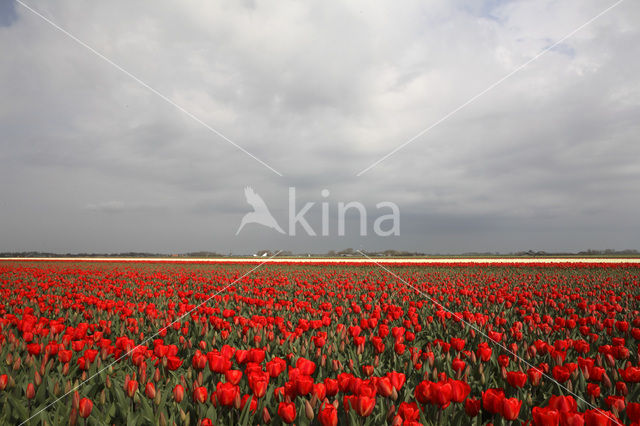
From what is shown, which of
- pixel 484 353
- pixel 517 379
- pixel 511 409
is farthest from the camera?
pixel 484 353

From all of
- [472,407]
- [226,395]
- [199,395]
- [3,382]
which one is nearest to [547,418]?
[472,407]

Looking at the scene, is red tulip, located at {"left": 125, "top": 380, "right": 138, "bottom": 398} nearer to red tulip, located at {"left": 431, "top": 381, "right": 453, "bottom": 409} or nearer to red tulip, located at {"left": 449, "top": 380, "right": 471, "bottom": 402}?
red tulip, located at {"left": 431, "top": 381, "right": 453, "bottom": 409}

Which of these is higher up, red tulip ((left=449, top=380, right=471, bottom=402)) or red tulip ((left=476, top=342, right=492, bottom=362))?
red tulip ((left=449, top=380, right=471, bottom=402))

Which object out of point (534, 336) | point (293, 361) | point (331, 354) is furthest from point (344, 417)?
point (534, 336)

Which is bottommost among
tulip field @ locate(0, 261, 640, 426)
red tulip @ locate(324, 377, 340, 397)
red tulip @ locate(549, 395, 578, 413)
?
tulip field @ locate(0, 261, 640, 426)

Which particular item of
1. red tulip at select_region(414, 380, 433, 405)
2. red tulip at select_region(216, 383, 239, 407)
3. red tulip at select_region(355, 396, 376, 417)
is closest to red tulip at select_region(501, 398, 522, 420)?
red tulip at select_region(414, 380, 433, 405)

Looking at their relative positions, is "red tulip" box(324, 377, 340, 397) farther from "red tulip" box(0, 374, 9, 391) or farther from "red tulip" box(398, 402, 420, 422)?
"red tulip" box(0, 374, 9, 391)

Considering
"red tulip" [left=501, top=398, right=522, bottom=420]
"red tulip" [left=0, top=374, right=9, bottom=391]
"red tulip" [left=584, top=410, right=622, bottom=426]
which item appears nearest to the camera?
"red tulip" [left=584, top=410, right=622, bottom=426]

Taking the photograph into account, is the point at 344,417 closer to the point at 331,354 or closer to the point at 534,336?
the point at 331,354

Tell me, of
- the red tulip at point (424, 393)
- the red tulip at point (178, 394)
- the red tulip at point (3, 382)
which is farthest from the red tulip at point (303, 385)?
the red tulip at point (3, 382)

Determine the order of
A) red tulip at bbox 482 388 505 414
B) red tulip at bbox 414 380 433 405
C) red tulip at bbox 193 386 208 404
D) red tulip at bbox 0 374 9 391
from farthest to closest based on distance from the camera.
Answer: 1. red tulip at bbox 0 374 9 391
2. red tulip at bbox 193 386 208 404
3. red tulip at bbox 414 380 433 405
4. red tulip at bbox 482 388 505 414

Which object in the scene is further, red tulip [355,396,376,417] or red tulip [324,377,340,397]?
red tulip [324,377,340,397]

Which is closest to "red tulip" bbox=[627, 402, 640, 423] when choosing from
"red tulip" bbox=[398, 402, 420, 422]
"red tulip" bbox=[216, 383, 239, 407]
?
"red tulip" bbox=[398, 402, 420, 422]

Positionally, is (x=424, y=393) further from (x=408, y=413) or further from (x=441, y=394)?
(x=408, y=413)
